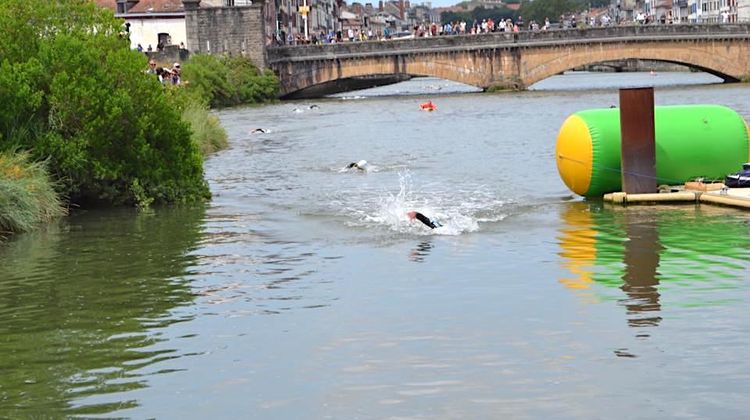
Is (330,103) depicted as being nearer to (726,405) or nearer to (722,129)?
(722,129)

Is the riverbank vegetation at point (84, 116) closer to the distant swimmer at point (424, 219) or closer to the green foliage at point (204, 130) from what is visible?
the distant swimmer at point (424, 219)

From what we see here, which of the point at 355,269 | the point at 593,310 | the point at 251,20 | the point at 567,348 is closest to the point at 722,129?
the point at 355,269

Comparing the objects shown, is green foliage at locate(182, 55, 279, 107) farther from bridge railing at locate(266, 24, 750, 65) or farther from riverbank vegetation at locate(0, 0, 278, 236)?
riverbank vegetation at locate(0, 0, 278, 236)

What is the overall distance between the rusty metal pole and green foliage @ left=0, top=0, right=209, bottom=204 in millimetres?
A: 7076

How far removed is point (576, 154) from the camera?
72.4 feet

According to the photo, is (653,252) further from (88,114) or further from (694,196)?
(88,114)

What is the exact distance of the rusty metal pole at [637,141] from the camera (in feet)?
68.1

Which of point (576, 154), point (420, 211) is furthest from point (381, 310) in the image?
point (576, 154)

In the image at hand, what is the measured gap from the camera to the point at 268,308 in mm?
13945

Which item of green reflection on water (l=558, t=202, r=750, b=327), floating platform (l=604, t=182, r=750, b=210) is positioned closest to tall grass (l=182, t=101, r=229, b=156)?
floating platform (l=604, t=182, r=750, b=210)

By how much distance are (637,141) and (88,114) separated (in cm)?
834

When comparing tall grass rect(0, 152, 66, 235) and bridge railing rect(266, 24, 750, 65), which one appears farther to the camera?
bridge railing rect(266, 24, 750, 65)

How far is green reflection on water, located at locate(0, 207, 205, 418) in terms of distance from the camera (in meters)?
11.2

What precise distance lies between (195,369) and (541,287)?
14.2 feet
